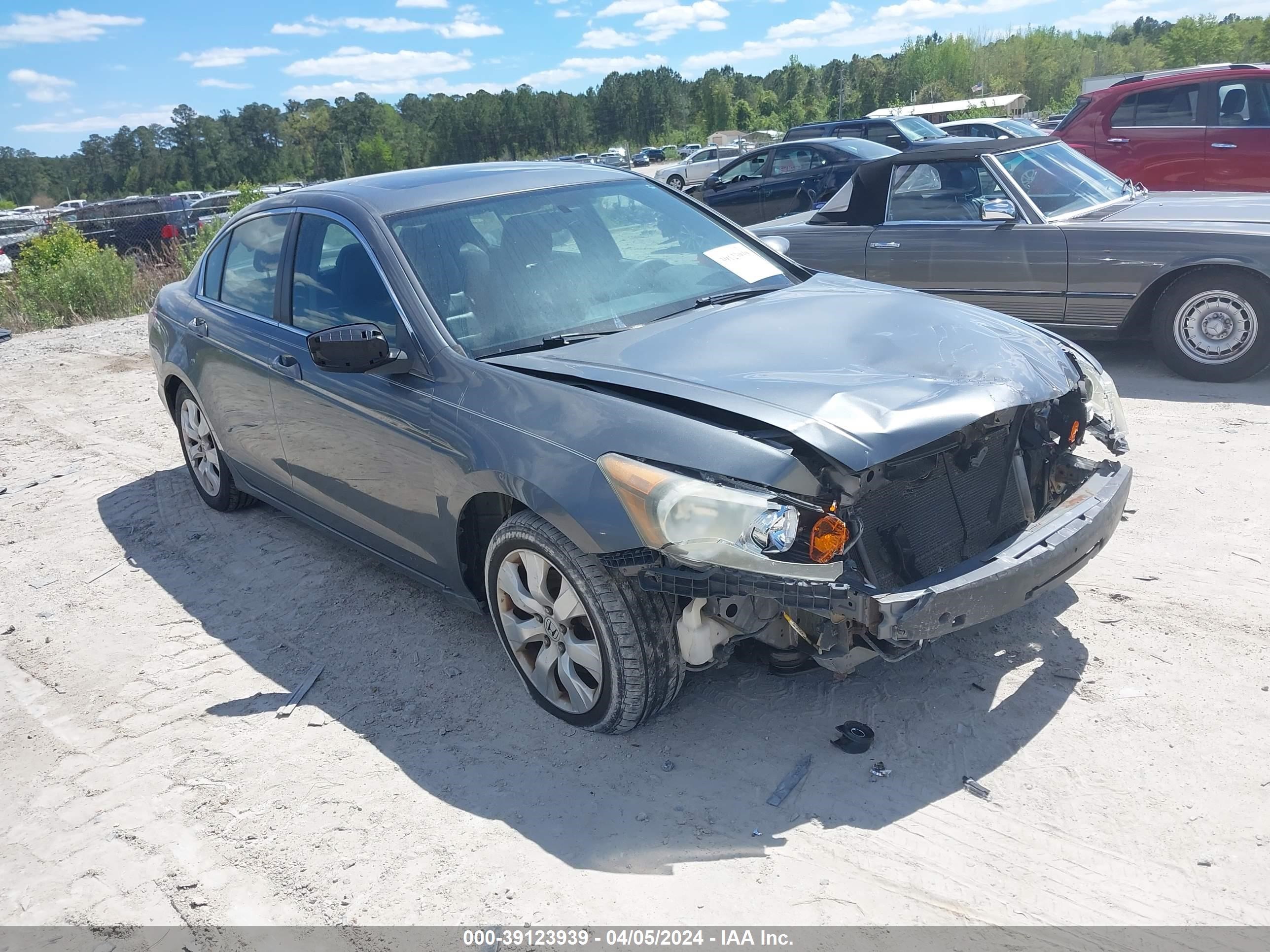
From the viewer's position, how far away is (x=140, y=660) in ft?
14.3

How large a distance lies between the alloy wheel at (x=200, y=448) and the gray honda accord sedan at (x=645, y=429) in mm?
1122

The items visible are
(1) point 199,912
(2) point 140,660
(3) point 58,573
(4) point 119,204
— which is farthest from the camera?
(4) point 119,204

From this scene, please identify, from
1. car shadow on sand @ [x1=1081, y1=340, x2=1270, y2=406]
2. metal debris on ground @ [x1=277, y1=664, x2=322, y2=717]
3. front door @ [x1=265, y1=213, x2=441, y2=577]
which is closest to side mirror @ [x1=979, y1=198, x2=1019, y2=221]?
car shadow on sand @ [x1=1081, y1=340, x2=1270, y2=406]

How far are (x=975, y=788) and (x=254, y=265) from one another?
407 centimetres

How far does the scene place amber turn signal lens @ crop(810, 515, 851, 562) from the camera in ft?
9.35

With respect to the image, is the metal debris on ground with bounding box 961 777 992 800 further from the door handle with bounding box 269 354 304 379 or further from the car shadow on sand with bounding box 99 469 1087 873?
the door handle with bounding box 269 354 304 379

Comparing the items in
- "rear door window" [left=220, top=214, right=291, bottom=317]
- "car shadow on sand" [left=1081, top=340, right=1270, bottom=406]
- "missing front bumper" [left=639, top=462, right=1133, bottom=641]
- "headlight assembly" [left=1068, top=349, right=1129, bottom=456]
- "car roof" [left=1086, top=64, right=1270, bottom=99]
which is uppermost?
"car roof" [left=1086, top=64, right=1270, bottom=99]

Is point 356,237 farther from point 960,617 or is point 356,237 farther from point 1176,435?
point 1176,435

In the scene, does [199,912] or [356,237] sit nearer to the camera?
[199,912]

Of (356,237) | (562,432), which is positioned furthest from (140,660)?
(562,432)

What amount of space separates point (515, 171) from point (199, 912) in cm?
320

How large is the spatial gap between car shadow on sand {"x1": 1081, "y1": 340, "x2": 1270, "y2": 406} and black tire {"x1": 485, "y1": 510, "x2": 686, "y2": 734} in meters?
4.49

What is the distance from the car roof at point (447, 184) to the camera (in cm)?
415

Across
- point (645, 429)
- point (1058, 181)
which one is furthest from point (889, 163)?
point (645, 429)
